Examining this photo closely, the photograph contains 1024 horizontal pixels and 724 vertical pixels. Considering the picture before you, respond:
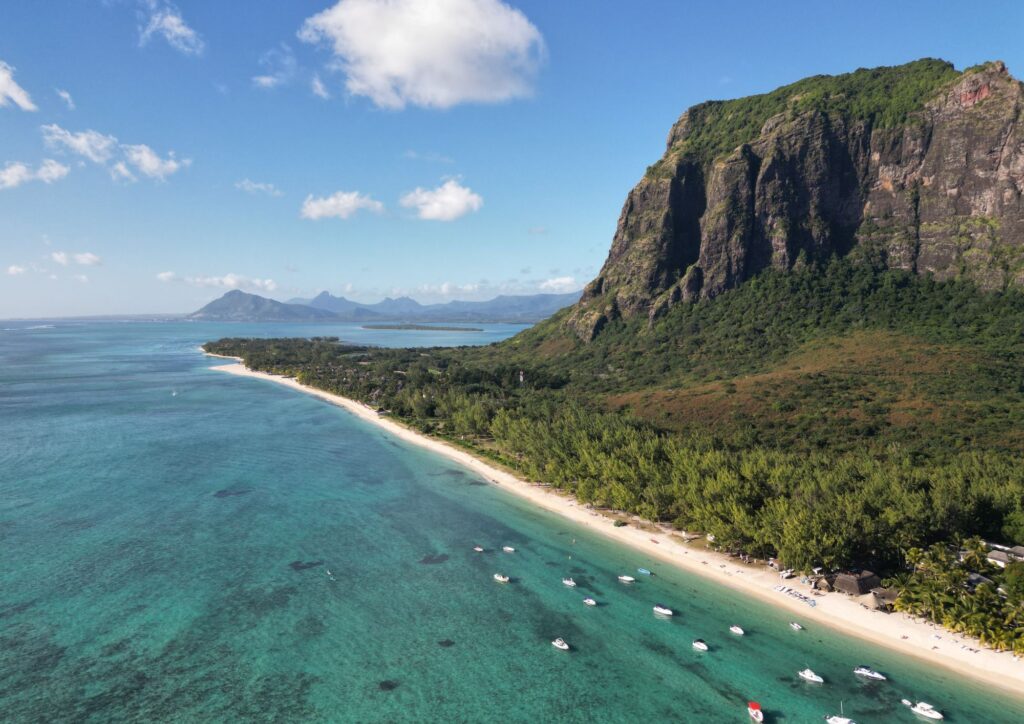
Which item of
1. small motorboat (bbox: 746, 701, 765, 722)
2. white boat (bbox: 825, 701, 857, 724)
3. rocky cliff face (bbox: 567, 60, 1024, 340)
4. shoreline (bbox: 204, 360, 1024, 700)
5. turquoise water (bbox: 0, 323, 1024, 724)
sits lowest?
turquoise water (bbox: 0, 323, 1024, 724)

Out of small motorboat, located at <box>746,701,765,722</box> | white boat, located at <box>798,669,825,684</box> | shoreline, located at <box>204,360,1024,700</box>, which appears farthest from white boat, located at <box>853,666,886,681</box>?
small motorboat, located at <box>746,701,765,722</box>

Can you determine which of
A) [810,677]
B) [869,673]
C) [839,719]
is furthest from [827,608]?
[839,719]

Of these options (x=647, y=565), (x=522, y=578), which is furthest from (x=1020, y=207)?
(x=522, y=578)

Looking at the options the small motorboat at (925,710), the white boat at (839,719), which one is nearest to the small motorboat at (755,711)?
the white boat at (839,719)

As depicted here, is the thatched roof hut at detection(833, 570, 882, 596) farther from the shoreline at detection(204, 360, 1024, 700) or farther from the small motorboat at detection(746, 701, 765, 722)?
the small motorboat at detection(746, 701, 765, 722)

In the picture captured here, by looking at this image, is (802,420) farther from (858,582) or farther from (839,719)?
(839,719)

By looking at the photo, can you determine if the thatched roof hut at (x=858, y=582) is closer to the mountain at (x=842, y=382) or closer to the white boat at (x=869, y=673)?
the mountain at (x=842, y=382)
